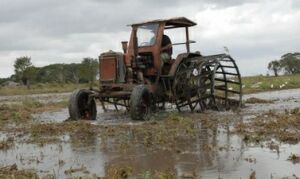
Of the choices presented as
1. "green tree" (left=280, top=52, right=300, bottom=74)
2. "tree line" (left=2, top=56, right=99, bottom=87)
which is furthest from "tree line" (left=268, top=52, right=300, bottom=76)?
"tree line" (left=2, top=56, right=99, bottom=87)

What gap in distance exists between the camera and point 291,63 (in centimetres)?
8012

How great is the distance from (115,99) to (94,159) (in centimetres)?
815

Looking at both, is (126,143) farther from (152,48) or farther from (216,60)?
(216,60)

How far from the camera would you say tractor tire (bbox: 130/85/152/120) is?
15176 mm

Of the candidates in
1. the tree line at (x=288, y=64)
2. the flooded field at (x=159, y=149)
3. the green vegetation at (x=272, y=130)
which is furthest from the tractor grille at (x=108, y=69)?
the tree line at (x=288, y=64)

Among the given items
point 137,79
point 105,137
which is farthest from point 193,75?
point 105,137

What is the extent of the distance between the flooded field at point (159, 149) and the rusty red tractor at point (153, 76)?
221 cm

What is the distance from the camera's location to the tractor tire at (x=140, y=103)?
1518 cm

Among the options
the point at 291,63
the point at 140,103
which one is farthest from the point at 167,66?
the point at 291,63

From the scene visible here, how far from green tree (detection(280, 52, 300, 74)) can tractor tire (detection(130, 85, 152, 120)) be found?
65962 millimetres

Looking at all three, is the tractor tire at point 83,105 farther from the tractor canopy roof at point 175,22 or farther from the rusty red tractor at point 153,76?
the tractor canopy roof at point 175,22

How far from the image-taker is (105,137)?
40.1 ft

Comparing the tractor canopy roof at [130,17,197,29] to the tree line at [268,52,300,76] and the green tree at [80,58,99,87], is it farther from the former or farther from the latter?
the tree line at [268,52,300,76]

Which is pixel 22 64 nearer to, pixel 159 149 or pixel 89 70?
pixel 89 70
